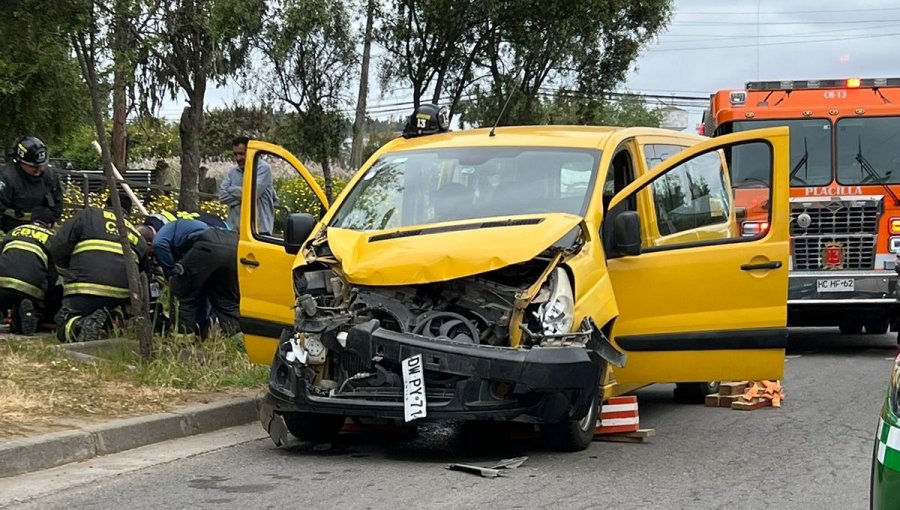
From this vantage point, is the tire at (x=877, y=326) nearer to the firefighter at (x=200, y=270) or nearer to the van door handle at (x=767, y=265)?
the van door handle at (x=767, y=265)

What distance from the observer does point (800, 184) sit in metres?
13.3

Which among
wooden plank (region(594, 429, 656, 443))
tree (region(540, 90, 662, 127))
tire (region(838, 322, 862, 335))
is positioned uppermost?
tree (region(540, 90, 662, 127))

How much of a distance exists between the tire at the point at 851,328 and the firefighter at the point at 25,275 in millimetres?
8947

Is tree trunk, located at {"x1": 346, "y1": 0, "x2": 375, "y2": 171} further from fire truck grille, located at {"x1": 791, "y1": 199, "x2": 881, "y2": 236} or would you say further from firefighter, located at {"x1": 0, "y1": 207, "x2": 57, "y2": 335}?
firefighter, located at {"x1": 0, "y1": 207, "x2": 57, "y2": 335}

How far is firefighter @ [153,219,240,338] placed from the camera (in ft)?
34.0

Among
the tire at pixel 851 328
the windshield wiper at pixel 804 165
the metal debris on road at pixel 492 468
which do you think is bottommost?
the tire at pixel 851 328

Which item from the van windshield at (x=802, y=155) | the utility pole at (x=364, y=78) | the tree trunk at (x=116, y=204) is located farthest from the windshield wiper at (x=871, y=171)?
the utility pole at (x=364, y=78)

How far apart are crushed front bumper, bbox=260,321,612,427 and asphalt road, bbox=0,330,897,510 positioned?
1.18ft

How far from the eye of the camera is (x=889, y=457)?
12.7ft

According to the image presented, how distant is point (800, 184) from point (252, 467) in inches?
320

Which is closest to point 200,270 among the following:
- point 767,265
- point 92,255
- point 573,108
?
point 92,255

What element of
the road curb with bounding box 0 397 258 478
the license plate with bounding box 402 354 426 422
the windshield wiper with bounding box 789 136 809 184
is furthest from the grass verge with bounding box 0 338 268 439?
the windshield wiper with bounding box 789 136 809 184

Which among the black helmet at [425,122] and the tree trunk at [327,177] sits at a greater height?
the black helmet at [425,122]

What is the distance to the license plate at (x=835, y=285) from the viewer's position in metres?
13.0
